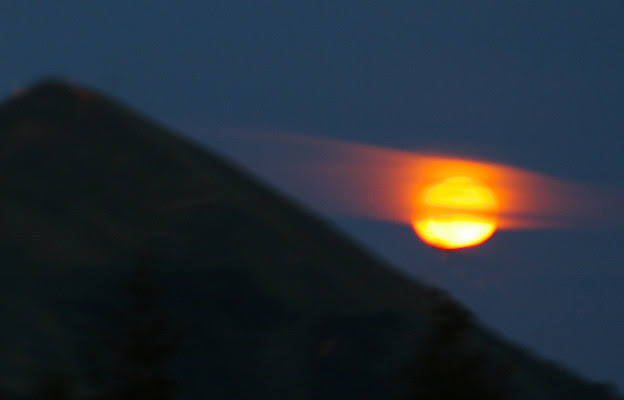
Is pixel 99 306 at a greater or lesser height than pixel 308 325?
lesser

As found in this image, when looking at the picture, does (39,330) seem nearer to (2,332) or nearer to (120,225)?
(2,332)

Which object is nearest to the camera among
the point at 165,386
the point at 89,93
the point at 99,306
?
the point at 165,386

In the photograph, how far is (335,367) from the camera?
94.9 feet

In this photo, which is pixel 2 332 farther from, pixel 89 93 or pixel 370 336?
pixel 89 93

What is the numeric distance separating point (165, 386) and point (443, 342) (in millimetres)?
4322

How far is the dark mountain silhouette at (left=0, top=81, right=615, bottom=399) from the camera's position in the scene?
87.6 feet

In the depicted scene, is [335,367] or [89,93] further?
[89,93]

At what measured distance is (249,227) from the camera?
106 feet

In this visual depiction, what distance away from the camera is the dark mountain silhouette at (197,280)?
26.7m

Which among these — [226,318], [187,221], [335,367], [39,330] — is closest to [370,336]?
[335,367]

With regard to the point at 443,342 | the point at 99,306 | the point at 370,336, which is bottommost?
the point at 99,306

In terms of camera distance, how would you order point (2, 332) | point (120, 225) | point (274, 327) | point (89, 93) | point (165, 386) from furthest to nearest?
point (89, 93), point (120, 225), point (274, 327), point (2, 332), point (165, 386)

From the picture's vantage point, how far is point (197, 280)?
29.9 m

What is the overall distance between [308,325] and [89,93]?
512 inches
